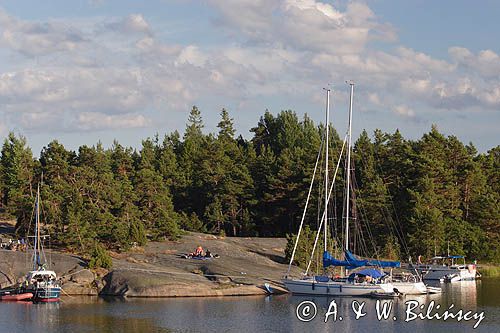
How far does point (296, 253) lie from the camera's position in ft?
252

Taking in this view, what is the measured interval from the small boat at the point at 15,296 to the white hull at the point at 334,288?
64.5ft

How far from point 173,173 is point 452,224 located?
4069cm

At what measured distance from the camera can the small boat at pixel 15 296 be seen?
6022cm

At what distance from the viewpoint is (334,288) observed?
2473 inches

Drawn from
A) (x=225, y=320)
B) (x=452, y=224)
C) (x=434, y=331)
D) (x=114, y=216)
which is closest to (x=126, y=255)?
(x=114, y=216)

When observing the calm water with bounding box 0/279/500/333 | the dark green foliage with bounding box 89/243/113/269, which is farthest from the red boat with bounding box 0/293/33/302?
the dark green foliage with bounding box 89/243/113/269

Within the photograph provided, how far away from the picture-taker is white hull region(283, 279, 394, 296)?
62.4m

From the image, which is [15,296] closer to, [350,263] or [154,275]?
[154,275]

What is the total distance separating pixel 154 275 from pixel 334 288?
13971 millimetres

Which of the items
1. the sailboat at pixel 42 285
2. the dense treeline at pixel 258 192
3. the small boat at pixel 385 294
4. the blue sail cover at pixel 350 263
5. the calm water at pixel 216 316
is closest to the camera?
the calm water at pixel 216 316

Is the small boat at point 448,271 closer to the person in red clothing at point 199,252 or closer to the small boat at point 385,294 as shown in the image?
the small boat at point 385,294

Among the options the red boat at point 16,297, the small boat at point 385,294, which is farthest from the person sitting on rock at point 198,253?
the small boat at point 385,294

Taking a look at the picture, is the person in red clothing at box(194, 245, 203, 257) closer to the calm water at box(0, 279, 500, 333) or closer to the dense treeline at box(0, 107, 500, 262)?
the dense treeline at box(0, 107, 500, 262)

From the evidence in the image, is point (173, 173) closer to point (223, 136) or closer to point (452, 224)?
point (223, 136)
